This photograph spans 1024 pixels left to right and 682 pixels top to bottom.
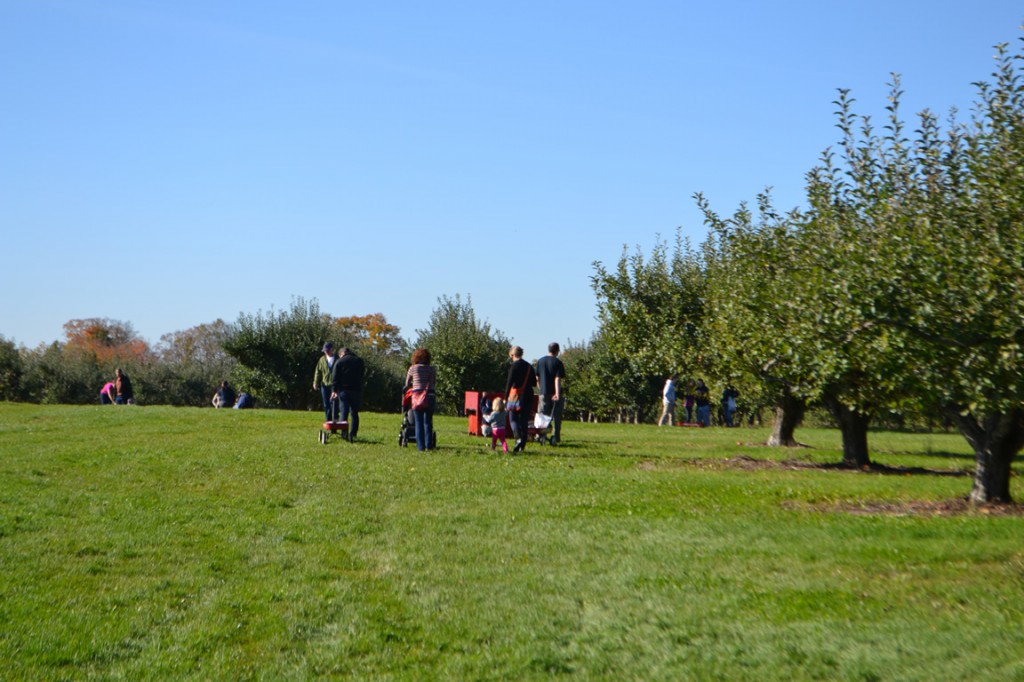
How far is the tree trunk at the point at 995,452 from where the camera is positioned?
13641mm

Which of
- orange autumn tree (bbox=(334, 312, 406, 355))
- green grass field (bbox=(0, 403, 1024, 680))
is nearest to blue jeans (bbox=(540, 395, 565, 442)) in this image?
green grass field (bbox=(0, 403, 1024, 680))

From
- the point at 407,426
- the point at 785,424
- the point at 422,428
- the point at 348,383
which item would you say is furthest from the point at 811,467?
the point at 348,383

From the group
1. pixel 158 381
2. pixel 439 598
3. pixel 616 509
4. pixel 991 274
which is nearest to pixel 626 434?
pixel 616 509

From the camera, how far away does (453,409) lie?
50688 millimetres

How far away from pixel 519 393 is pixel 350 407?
4.19 metres

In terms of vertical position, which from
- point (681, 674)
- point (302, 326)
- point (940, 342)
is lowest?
point (681, 674)

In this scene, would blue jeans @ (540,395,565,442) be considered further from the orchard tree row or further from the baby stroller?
the orchard tree row

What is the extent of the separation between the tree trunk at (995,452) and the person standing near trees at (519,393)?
9.16 meters

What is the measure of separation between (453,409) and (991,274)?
1584 inches

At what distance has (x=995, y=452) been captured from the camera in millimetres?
13719

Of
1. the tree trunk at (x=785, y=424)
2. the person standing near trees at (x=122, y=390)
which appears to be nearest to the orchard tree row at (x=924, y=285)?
the tree trunk at (x=785, y=424)

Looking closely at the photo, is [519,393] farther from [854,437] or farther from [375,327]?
[375,327]

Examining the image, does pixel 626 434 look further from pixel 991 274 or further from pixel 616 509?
pixel 991 274

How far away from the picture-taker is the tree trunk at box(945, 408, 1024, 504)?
44.8 ft
